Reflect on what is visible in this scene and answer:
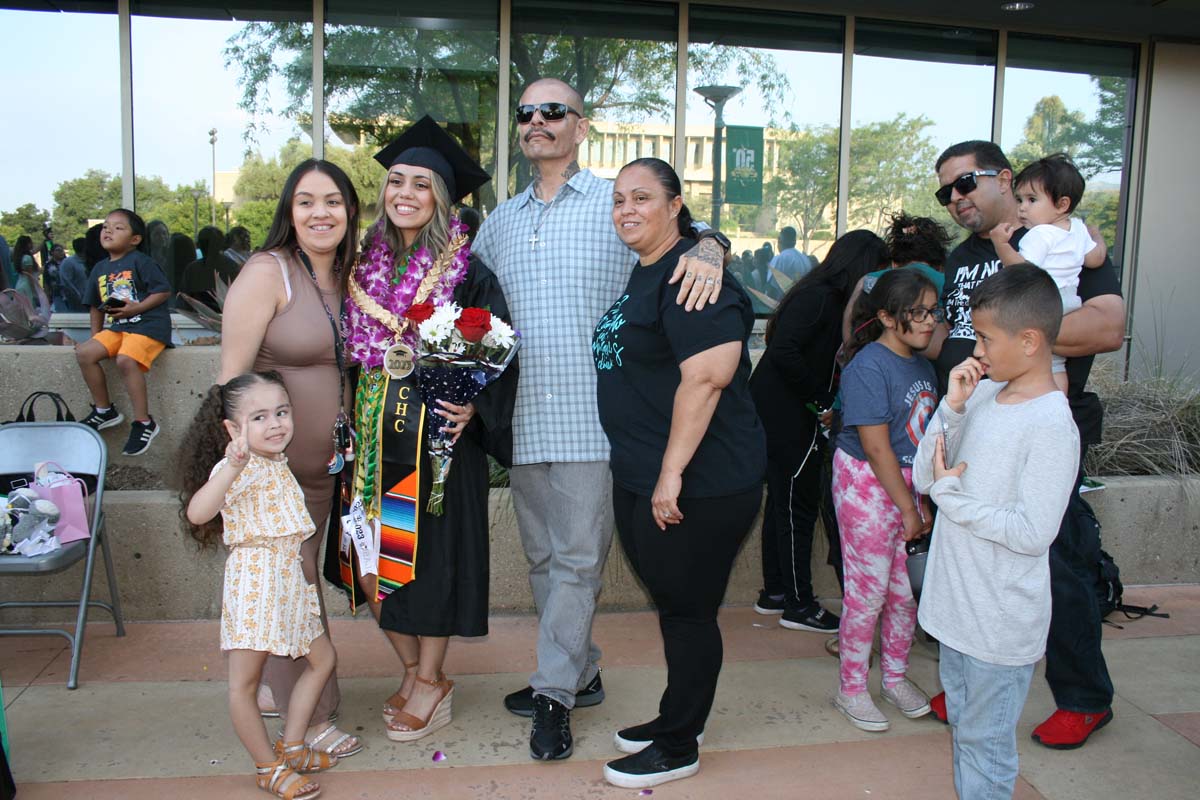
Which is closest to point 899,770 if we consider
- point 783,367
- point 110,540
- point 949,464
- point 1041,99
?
point 949,464

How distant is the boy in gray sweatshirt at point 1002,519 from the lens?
8.06 feet

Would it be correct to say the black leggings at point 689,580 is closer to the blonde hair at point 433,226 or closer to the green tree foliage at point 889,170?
the blonde hair at point 433,226

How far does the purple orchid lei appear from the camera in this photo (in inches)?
130

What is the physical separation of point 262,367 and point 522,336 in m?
0.93

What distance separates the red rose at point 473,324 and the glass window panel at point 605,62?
5.06m

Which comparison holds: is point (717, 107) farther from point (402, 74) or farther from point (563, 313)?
point (563, 313)

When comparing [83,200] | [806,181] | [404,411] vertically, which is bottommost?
[404,411]

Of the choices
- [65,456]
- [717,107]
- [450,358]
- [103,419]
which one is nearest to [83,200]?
[103,419]

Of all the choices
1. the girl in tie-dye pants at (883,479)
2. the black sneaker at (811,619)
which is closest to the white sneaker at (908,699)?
the girl in tie-dye pants at (883,479)

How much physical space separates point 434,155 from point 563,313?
2.44 ft

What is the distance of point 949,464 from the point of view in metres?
2.79

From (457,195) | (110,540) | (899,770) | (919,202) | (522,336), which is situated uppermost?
(919,202)

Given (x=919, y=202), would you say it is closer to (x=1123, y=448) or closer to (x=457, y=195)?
(x=1123, y=448)

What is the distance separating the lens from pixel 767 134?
27.2 feet
